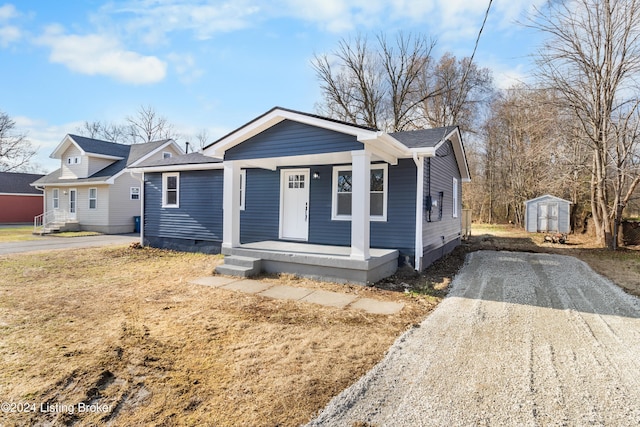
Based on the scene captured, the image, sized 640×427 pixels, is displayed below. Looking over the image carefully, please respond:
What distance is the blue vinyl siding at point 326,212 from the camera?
763 centimetres

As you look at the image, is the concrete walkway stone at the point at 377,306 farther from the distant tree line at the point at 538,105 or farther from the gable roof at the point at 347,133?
the distant tree line at the point at 538,105

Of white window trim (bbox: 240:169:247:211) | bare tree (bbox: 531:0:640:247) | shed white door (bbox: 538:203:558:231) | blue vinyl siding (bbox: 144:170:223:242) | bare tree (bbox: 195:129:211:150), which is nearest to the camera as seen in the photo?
white window trim (bbox: 240:169:247:211)

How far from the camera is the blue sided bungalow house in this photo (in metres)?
6.48

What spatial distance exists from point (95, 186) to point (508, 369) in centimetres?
2058

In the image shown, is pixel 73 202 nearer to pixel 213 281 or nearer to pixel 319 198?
pixel 213 281

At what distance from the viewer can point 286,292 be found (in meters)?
5.88

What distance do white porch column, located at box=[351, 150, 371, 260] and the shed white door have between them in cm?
1711

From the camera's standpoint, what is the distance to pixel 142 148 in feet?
68.5

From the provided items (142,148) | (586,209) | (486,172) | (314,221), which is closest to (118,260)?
(314,221)

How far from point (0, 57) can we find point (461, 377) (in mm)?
16134

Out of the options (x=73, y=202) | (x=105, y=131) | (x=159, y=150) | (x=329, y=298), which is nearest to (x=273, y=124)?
(x=329, y=298)

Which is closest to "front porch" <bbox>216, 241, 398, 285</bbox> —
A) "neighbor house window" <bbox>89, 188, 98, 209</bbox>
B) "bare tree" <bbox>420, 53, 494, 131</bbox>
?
"neighbor house window" <bbox>89, 188, 98, 209</bbox>

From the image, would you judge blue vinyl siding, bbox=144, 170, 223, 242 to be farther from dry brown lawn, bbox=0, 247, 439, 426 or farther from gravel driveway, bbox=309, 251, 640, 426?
gravel driveway, bbox=309, 251, 640, 426

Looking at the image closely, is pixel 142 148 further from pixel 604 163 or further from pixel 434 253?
pixel 604 163
